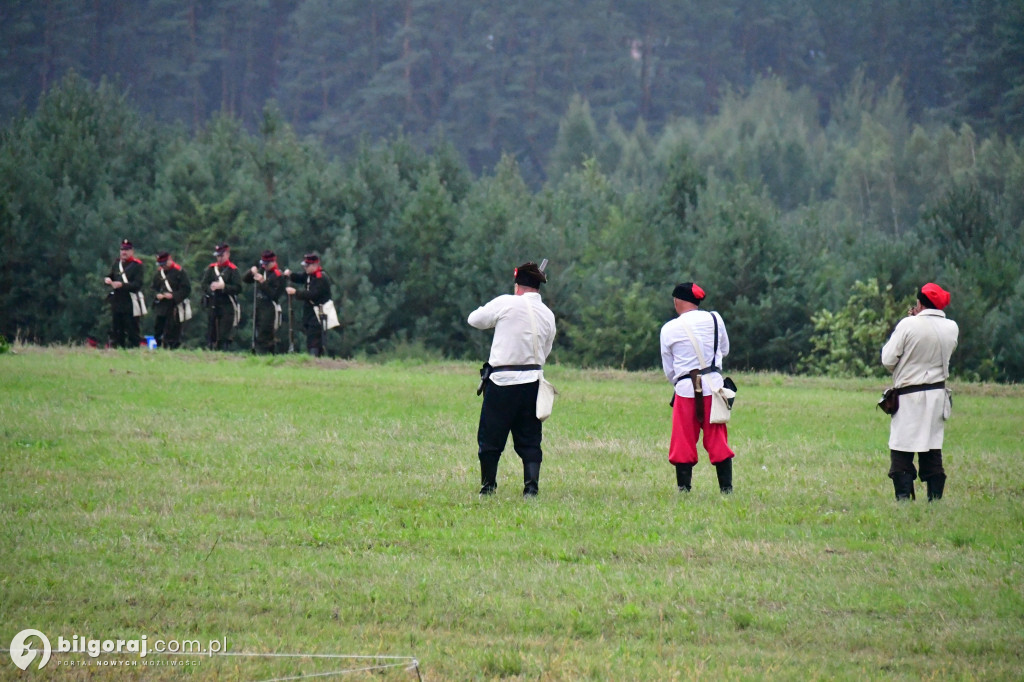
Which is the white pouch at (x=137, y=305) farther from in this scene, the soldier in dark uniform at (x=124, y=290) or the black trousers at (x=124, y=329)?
the black trousers at (x=124, y=329)

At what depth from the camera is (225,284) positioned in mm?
27844

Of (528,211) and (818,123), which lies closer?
(528,211)

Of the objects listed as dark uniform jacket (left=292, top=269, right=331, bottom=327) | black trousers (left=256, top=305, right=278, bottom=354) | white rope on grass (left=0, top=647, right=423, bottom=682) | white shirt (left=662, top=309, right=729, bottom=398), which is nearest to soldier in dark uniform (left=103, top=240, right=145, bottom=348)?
black trousers (left=256, top=305, right=278, bottom=354)

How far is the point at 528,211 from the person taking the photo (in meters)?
40.5

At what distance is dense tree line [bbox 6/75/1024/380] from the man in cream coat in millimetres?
22870

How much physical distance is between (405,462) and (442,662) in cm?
647

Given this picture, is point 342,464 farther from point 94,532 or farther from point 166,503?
point 94,532

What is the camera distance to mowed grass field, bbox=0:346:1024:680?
667cm

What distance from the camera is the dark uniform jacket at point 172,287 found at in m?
27.0

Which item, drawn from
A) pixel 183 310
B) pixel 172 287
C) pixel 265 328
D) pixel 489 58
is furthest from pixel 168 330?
pixel 489 58

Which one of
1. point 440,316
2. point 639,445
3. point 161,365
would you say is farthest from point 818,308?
point 639,445

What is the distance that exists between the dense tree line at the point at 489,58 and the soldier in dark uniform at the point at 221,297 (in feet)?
159

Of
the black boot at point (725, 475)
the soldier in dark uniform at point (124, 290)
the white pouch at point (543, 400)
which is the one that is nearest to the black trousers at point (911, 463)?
the black boot at point (725, 475)

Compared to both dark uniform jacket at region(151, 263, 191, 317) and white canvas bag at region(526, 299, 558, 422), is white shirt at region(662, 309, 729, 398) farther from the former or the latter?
dark uniform jacket at region(151, 263, 191, 317)
